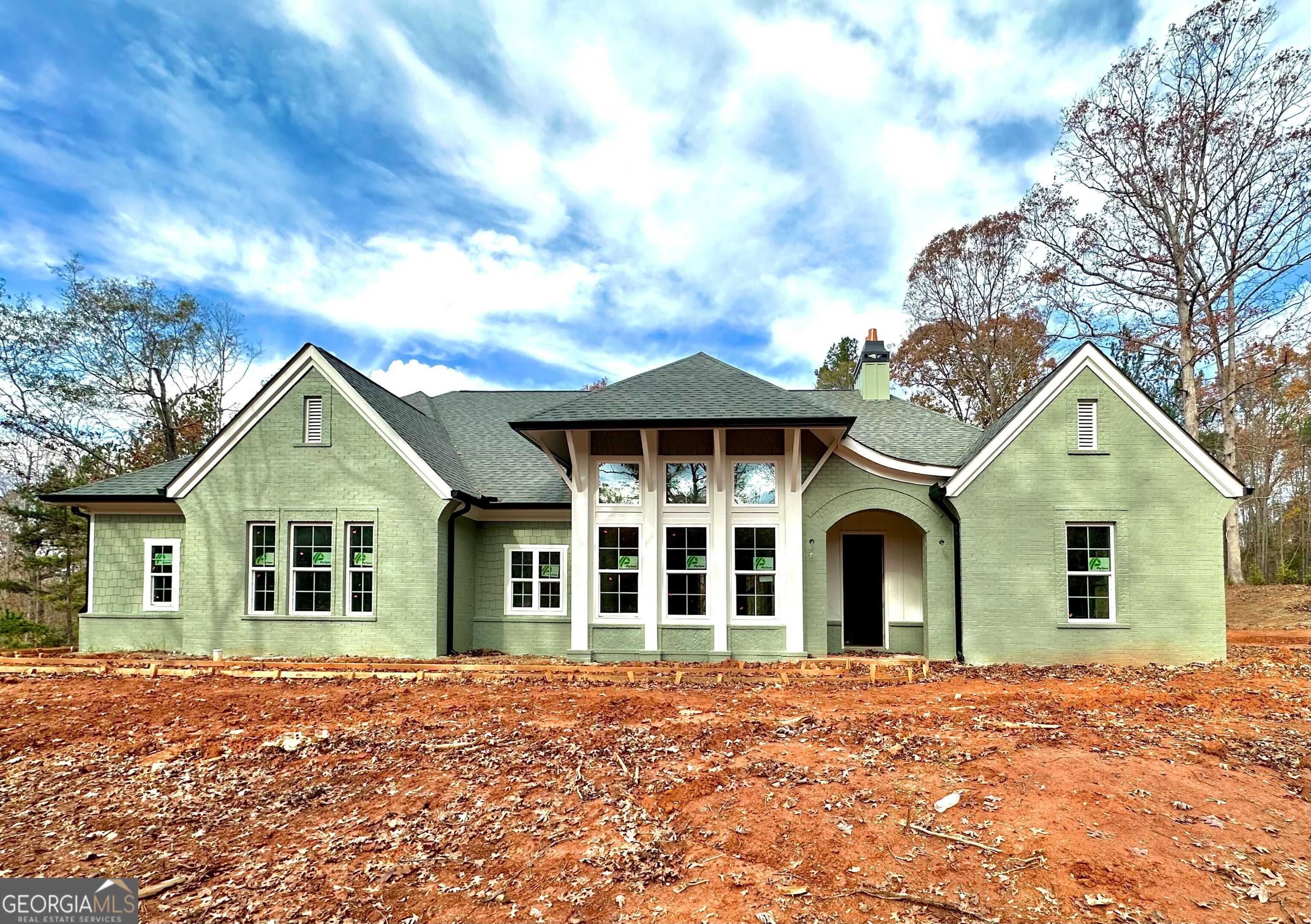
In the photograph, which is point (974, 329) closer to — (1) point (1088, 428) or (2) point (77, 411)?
(1) point (1088, 428)

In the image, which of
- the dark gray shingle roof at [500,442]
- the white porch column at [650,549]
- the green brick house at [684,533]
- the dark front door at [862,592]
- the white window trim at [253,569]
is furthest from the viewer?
the dark gray shingle roof at [500,442]

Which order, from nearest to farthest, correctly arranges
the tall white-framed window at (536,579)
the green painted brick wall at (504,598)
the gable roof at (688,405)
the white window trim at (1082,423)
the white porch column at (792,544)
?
the gable roof at (688,405)
the white window trim at (1082,423)
the white porch column at (792,544)
the green painted brick wall at (504,598)
the tall white-framed window at (536,579)

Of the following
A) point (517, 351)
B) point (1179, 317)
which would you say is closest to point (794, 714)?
point (1179, 317)

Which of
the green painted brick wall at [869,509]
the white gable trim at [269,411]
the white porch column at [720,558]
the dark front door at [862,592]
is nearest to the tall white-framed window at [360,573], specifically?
the white gable trim at [269,411]

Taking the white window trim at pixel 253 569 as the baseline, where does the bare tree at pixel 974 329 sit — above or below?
above

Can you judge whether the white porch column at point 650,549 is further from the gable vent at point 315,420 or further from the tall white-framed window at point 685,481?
the gable vent at point 315,420

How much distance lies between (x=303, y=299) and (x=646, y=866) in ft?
71.6

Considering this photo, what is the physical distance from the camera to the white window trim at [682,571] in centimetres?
1221

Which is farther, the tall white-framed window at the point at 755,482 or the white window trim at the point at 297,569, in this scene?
the white window trim at the point at 297,569

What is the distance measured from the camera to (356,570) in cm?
1276

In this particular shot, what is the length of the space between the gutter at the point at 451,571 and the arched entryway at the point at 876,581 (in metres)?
7.34

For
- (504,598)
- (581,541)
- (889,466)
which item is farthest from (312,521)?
(889,466)

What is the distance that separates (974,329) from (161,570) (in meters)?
31.2

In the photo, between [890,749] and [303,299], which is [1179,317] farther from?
[303,299]
